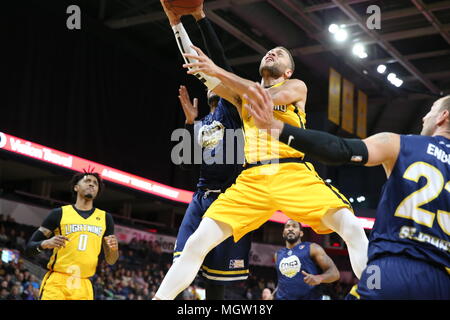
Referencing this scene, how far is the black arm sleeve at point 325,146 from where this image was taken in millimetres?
2402

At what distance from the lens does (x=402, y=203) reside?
2502 mm

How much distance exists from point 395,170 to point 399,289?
0.52 metres

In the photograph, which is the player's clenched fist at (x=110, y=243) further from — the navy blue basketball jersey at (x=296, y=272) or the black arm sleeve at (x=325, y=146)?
the black arm sleeve at (x=325, y=146)

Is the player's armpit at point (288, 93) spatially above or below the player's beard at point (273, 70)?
below

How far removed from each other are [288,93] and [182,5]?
42.8 inches

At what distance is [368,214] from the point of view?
21219 millimetres

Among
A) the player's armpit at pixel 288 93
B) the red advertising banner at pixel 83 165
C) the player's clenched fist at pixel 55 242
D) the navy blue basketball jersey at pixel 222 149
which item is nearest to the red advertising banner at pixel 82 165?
the red advertising banner at pixel 83 165

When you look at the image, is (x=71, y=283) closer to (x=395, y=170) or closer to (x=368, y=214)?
(x=395, y=170)

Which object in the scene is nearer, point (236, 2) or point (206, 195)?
point (206, 195)

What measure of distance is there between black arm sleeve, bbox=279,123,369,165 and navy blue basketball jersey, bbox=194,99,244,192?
2472 millimetres

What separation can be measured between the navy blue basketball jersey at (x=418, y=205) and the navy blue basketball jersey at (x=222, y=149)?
2463 millimetres

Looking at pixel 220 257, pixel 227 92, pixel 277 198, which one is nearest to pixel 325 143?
pixel 277 198

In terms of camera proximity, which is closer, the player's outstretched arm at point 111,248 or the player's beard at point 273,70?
the player's beard at point 273,70
